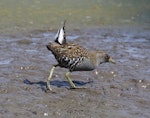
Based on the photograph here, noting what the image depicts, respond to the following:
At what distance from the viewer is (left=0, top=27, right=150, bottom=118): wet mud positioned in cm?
639

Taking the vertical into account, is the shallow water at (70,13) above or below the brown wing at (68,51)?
below

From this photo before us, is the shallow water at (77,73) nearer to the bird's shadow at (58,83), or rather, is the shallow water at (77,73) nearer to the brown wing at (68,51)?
the bird's shadow at (58,83)

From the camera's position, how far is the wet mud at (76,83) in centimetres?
639

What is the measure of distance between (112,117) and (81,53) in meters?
1.35

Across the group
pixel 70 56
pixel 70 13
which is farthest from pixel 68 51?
pixel 70 13

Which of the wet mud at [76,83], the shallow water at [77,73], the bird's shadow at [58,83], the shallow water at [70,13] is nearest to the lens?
the wet mud at [76,83]

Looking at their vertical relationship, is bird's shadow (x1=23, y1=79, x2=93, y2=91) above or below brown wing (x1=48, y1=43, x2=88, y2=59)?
below

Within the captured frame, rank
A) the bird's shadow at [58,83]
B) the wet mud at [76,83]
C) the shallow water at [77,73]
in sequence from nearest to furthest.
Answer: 1. the wet mud at [76,83]
2. the shallow water at [77,73]
3. the bird's shadow at [58,83]

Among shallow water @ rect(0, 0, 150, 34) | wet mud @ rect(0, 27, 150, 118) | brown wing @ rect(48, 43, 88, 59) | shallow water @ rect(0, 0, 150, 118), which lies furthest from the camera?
shallow water @ rect(0, 0, 150, 34)

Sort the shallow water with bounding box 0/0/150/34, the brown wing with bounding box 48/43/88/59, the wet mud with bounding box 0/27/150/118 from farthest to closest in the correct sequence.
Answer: the shallow water with bounding box 0/0/150/34
the brown wing with bounding box 48/43/88/59
the wet mud with bounding box 0/27/150/118

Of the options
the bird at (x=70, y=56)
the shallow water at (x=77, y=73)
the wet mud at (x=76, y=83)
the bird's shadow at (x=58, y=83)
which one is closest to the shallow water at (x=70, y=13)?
the shallow water at (x=77, y=73)

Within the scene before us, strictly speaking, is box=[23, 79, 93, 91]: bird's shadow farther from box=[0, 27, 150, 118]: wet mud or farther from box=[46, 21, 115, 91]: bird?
box=[46, 21, 115, 91]: bird

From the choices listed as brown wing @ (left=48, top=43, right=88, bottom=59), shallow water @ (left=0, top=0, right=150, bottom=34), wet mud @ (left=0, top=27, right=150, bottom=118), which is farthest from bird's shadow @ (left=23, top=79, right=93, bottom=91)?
shallow water @ (left=0, top=0, right=150, bottom=34)

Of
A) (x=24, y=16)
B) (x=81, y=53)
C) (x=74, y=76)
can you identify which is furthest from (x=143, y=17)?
(x=81, y=53)
